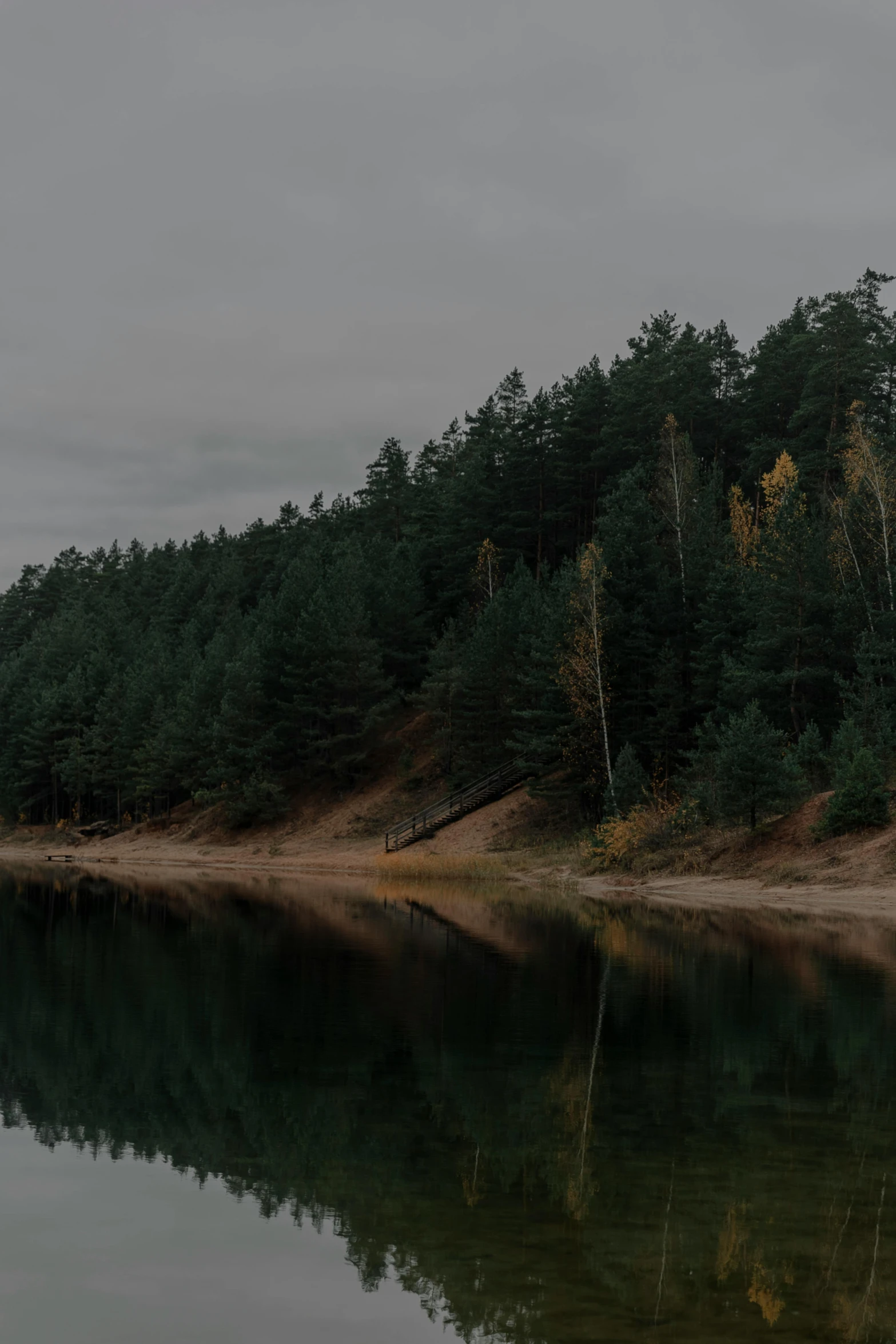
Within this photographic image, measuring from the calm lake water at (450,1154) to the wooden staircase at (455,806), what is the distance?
39272 millimetres

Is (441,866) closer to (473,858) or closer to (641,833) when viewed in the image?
(473,858)

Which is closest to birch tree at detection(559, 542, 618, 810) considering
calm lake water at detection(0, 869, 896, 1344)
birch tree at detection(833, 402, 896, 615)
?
birch tree at detection(833, 402, 896, 615)

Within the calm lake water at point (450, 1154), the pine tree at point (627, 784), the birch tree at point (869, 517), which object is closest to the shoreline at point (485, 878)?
the pine tree at point (627, 784)

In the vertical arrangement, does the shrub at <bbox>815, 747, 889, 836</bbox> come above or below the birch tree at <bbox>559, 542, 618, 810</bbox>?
below

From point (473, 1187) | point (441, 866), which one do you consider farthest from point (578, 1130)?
point (441, 866)

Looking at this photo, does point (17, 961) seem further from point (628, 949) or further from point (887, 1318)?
point (887, 1318)

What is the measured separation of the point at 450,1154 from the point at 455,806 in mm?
55320

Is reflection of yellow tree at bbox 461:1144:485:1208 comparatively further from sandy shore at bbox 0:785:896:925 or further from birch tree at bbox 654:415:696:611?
birch tree at bbox 654:415:696:611

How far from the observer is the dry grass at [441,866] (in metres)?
56.6

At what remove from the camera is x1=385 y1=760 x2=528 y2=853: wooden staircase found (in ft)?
213

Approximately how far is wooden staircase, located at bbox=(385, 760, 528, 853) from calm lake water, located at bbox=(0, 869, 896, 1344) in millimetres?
39272

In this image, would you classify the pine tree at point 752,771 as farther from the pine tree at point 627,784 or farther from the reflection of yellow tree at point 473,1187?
the reflection of yellow tree at point 473,1187

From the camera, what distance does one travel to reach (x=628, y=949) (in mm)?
28828

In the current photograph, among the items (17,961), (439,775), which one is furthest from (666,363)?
(17,961)
